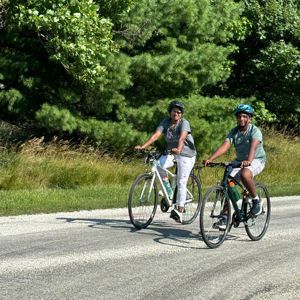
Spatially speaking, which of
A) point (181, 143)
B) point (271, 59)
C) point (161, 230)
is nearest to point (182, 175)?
point (181, 143)

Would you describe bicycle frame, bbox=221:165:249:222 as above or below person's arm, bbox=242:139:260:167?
below

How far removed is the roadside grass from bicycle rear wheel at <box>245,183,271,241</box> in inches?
165

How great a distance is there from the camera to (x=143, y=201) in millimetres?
10539

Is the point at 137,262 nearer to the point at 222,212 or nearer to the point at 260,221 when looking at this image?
the point at 222,212

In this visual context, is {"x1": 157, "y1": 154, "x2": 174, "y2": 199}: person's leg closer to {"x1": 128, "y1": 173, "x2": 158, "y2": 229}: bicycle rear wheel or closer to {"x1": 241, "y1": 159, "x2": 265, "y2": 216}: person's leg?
{"x1": 128, "y1": 173, "x2": 158, "y2": 229}: bicycle rear wheel

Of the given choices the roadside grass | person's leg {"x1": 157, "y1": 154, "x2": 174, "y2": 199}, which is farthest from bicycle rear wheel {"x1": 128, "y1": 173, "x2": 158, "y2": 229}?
the roadside grass

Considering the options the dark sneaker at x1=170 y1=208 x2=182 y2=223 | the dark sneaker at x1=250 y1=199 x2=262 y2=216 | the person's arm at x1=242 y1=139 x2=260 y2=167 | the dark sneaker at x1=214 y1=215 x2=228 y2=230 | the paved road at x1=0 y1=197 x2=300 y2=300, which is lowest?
the paved road at x1=0 y1=197 x2=300 y2=300

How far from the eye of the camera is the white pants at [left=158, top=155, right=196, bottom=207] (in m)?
10.9

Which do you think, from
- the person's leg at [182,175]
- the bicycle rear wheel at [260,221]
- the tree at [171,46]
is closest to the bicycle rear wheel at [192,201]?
the person's leg at [182,175]

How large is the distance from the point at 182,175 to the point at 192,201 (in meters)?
0.75

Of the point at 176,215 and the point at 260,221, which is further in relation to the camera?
the point at 176,215

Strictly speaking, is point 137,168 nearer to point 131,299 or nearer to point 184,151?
point 184,151

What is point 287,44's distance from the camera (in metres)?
27.7

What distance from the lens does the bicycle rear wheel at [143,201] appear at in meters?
10.4
